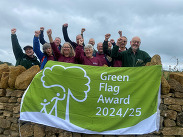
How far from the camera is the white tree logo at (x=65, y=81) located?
4.63 m

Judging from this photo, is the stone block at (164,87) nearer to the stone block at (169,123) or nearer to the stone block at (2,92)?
the stone block at (169,123)

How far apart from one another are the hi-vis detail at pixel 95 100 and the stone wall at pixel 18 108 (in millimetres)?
228

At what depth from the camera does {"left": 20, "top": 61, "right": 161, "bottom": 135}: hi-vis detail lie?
4.55 meters

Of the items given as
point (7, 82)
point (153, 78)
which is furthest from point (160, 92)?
point (7, 82)

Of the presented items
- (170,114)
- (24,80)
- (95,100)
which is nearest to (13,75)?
(24,80)

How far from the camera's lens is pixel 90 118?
4570 mm

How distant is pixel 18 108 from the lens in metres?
4.89

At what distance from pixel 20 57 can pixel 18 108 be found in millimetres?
1629

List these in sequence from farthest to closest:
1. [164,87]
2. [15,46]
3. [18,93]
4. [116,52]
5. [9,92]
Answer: [15,46] < [116,52] < [9,92] < [18,93] < [164,87]

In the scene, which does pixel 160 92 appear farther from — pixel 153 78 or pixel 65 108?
pixel 65 108

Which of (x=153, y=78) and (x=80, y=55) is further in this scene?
(x=80, y=55)

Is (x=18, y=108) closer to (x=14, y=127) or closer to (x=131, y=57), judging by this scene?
(x=14, y=127)

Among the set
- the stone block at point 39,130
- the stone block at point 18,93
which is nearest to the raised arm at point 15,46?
the stone block at point 18,93

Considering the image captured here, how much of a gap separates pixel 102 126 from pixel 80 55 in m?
1.99
